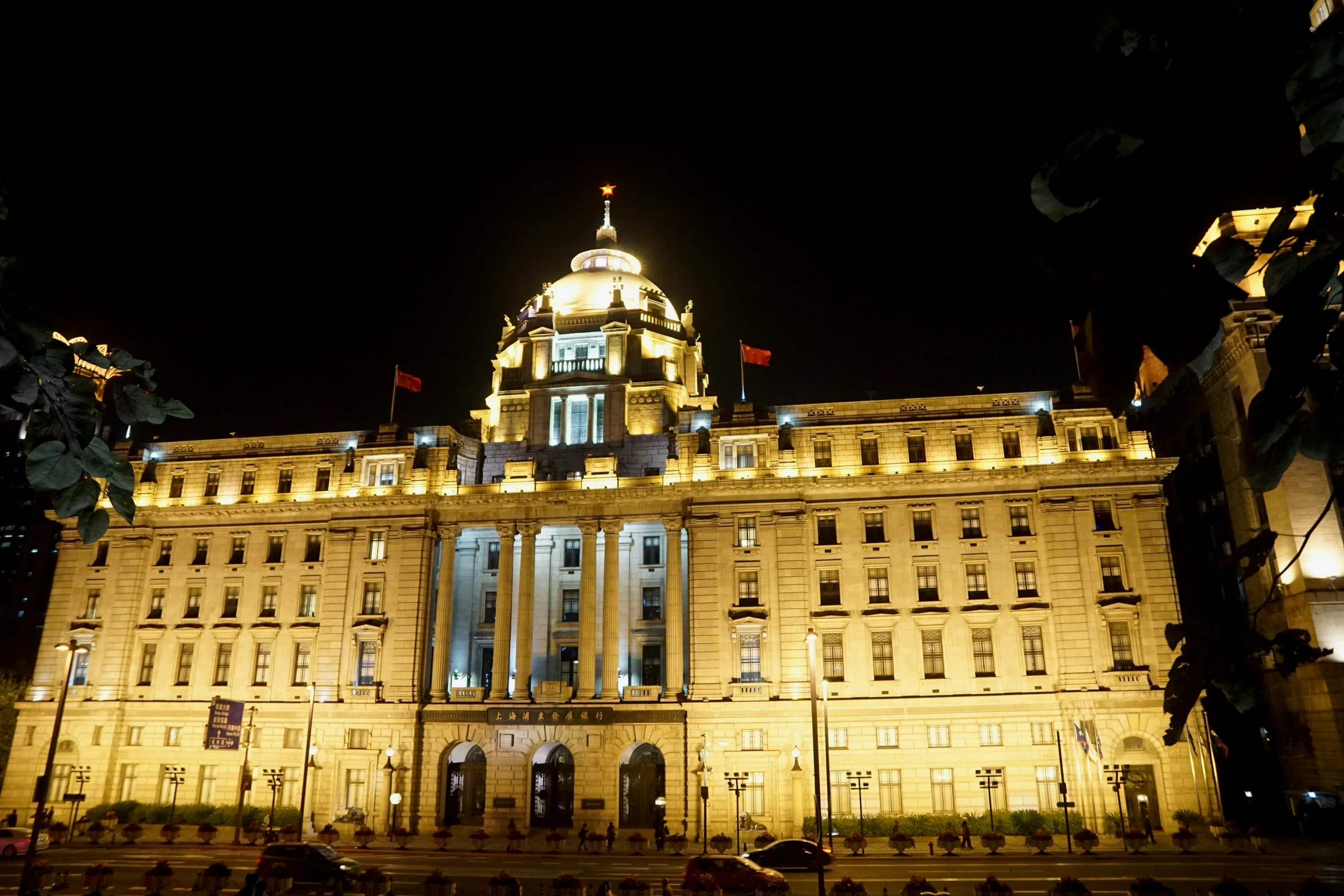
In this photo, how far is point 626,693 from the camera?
62.2 meters

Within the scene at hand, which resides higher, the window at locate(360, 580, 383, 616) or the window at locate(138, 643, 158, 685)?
the window at locate(360, 580, 383, 616)

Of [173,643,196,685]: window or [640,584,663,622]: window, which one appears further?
[640,584,663,622]: window

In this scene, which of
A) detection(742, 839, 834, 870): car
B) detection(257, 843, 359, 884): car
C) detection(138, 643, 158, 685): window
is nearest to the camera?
detection(257, 843, 359, 884): car

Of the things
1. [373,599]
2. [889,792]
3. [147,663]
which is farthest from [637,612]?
[147,663]

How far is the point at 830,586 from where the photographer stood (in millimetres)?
62906

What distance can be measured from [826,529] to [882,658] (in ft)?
29.3

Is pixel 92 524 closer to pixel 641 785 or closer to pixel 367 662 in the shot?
pixel 641 785

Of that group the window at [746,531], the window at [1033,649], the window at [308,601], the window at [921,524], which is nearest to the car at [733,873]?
the window at [746,531]

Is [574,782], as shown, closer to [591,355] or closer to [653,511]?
[653,511]

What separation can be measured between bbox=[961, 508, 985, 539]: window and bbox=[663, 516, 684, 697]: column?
18.5m

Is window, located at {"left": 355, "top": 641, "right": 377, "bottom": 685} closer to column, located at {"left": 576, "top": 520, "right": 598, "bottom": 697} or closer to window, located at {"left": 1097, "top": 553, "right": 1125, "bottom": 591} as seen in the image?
column, located at {"left": 576, "top": 520, "right": 598, "bottom": 697}

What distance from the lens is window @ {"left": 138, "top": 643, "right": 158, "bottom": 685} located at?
222 feet

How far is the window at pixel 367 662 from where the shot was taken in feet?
212

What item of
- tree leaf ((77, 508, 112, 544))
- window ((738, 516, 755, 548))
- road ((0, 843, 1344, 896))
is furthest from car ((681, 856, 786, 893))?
tree leaf ((77, 508, 112, 544))
